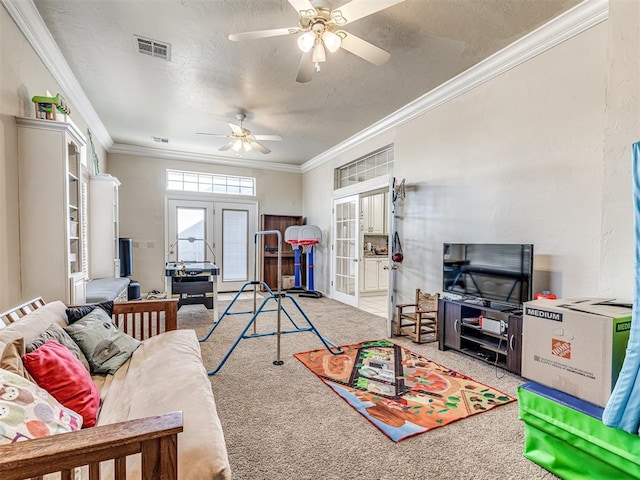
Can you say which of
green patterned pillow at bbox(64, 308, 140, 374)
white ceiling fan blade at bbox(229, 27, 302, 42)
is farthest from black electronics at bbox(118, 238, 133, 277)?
white ceiling fan blade at bbox(229, 27, 302, 42)

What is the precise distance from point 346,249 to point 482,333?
3140mm

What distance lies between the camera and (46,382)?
1.32 m

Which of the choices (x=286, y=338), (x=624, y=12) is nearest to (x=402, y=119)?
(x=624, y=12)

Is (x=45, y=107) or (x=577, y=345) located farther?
(x=45, y=107)

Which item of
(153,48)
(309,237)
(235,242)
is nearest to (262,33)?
(153,48)

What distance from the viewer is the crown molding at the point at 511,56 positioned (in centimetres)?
237

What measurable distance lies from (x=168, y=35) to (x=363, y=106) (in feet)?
7.83

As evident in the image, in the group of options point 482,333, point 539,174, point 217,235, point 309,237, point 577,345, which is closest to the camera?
point 577,345

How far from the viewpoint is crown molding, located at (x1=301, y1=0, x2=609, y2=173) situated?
2.37 meters

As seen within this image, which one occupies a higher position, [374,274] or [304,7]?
[304,7]

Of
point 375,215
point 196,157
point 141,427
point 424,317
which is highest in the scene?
point 196,157

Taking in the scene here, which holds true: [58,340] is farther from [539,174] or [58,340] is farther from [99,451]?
[539,174]

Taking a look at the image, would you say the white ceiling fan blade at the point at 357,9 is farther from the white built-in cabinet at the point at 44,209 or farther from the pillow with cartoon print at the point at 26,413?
the pillow with cartoon print at the point at 26,413

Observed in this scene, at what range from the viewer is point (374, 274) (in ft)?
22.4
